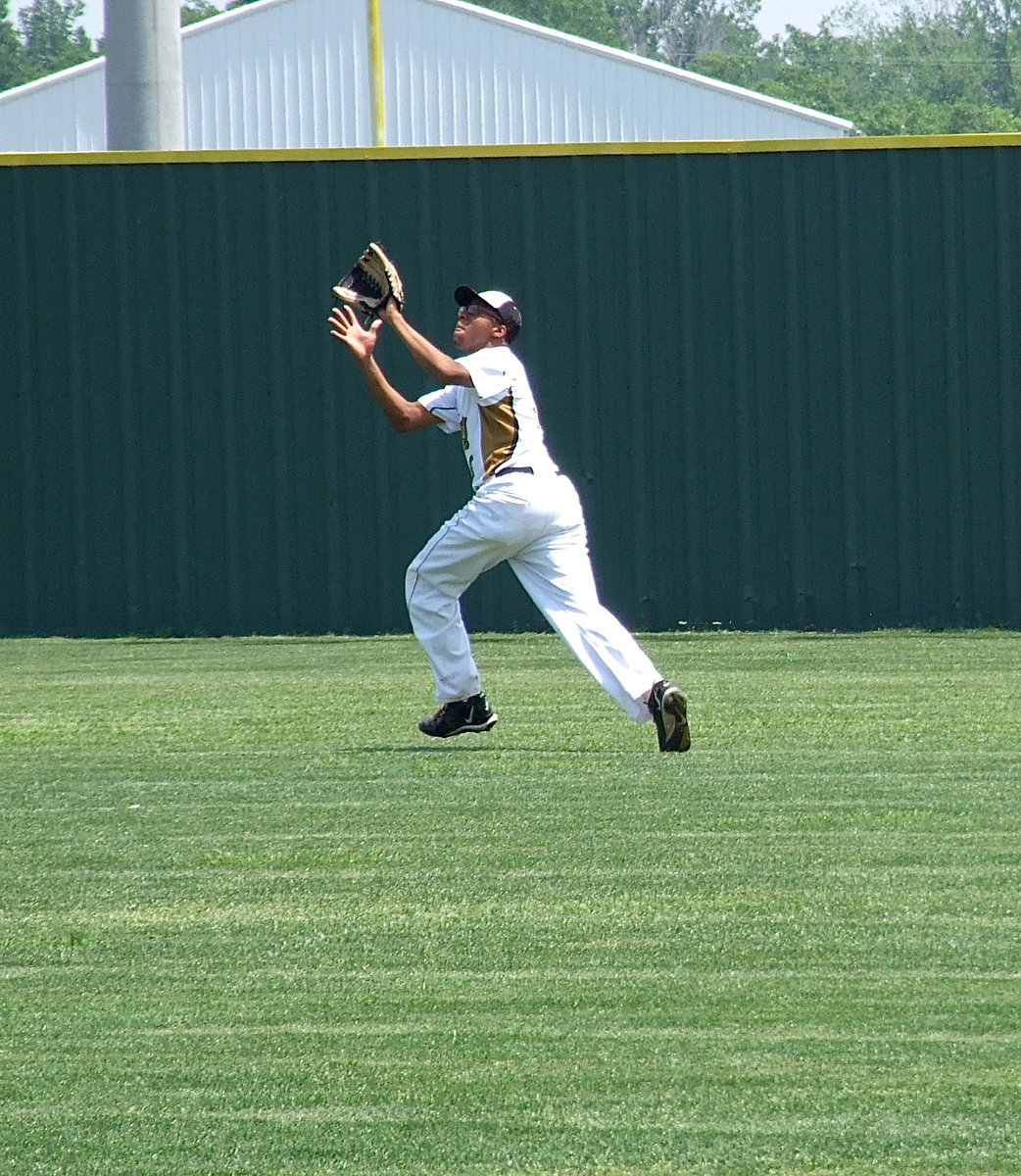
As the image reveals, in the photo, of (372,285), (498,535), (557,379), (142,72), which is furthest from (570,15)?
(498,535)

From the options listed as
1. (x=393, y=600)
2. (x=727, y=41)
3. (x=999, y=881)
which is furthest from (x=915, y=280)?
(x=727, y=41)

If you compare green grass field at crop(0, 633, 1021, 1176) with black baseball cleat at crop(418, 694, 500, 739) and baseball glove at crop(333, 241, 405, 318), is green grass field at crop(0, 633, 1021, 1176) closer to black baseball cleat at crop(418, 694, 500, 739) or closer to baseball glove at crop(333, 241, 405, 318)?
black baseball cleat at crop(418, 694, 500, 739)

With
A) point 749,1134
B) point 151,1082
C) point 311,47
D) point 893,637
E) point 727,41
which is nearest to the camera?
point 749,1134

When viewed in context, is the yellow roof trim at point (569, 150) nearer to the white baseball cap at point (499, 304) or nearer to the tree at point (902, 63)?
the white baseball cap at point (499, 304)

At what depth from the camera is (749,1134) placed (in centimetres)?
413

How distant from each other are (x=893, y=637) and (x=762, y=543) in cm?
106

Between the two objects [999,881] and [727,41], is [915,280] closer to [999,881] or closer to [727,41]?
[999,881]

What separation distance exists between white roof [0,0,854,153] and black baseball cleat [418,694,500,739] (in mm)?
32810

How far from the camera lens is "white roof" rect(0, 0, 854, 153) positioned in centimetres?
4147

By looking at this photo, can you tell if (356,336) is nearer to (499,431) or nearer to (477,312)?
(477,312)

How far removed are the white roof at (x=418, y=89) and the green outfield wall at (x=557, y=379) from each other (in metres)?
26.8

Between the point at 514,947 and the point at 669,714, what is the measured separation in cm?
310

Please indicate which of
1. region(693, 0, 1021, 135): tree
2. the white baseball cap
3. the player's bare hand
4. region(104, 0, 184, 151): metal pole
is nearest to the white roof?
region(104, 0, 184, 151): metal pole

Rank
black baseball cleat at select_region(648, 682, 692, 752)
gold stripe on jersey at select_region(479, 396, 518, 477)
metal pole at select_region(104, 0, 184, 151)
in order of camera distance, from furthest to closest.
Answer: metal pole at select_region(104, 0, 184, 151), gold stripe on jersey at select_region(479, 396, 518, 477), black baseball cleat at select_region(648, 682, 692, 752)
